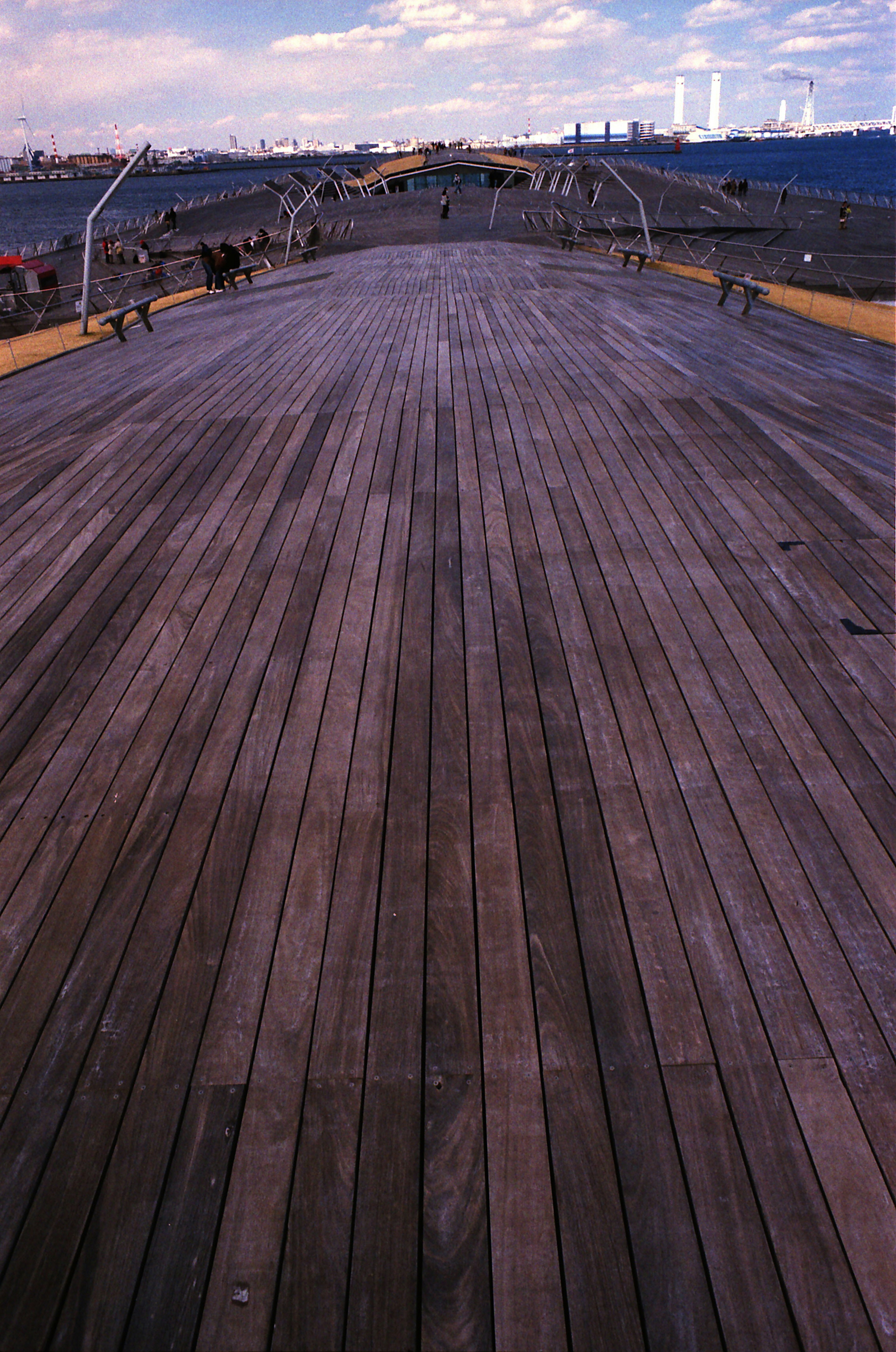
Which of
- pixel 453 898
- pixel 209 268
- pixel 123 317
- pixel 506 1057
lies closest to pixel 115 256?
pixel 209 268

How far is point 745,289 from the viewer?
1356 centimetres

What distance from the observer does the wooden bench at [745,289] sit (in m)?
13.2

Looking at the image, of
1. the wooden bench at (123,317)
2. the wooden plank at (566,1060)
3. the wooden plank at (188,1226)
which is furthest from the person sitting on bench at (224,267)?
the wooden plank at (188,1226)

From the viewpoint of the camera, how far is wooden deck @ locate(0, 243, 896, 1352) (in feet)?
8.09

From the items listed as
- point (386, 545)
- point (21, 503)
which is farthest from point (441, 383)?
point (21, 503)

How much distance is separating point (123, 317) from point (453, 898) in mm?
14175

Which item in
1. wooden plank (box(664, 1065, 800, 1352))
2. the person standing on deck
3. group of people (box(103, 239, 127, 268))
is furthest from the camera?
group of people (box(103, 239, 127, 268))

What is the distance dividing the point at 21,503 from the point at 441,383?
4.46 m

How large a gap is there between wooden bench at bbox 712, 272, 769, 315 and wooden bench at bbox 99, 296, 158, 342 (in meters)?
9.99

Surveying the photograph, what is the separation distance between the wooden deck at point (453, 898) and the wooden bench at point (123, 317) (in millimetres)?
7460

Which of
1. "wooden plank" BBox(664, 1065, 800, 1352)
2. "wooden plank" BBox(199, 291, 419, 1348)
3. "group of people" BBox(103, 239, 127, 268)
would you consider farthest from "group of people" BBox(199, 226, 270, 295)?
"group of people" BBox(103, 239, 127, 268)

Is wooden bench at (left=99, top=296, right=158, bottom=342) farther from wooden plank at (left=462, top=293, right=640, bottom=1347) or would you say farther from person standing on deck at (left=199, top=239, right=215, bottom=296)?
wooden plank at (left=462, top=293, right=640, bottom=1347)

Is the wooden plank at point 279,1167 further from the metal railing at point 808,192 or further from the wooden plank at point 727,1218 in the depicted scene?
the metal railing at point 808,192

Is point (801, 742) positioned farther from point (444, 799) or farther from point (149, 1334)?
point (149, 1334)
